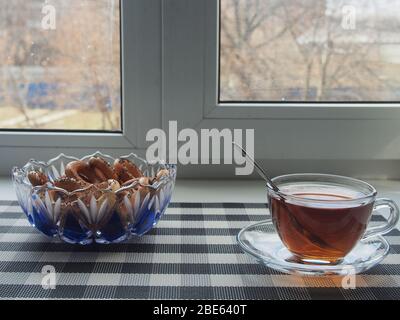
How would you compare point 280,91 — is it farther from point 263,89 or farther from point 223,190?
point 223,190

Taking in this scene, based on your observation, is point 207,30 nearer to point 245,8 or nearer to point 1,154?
point 245,8

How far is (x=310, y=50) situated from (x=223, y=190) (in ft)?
1.00

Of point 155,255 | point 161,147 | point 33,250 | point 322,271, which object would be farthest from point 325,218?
point 161,147

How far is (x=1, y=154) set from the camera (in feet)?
3.78

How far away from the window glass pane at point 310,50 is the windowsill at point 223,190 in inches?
6.3

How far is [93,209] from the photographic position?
756mm

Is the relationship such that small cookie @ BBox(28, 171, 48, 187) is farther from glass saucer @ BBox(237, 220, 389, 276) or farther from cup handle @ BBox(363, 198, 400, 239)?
cup handle @ BBox(363, 198, 400, 239)

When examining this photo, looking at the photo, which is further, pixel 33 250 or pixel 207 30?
pixel 207 30

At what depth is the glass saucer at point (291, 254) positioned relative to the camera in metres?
0.71

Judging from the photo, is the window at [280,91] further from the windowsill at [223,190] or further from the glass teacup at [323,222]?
the glass teacup at [323,222]

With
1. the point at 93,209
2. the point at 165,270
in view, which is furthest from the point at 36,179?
the point at 165,270

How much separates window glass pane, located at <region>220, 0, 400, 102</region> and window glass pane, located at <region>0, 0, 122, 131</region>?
0.71ft

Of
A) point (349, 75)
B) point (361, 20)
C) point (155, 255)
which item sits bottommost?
point (155, 255)

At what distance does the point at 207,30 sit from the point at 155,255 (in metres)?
0.47
